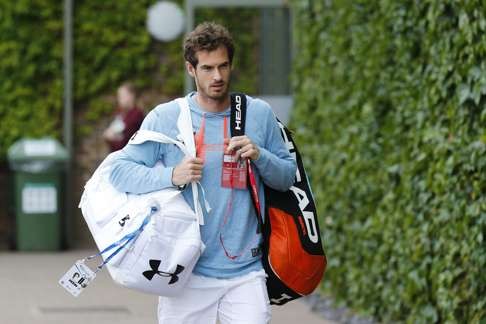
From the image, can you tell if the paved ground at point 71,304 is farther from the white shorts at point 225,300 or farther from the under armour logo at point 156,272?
the under armour logo at point 156,272

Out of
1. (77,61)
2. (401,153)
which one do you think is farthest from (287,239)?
(77,61)

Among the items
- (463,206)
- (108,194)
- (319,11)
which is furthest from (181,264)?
(319,11)

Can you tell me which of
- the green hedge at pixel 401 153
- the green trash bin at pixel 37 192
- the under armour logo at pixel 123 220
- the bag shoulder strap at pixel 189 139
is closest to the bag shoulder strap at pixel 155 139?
the bag shoulder strap at pixel 189 139

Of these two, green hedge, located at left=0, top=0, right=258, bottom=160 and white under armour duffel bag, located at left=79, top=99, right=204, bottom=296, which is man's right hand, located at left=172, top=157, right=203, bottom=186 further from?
green hedge, located at left=0, top=0, right=258, bottom=160

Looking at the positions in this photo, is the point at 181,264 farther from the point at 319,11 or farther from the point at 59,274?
the point at 59,274

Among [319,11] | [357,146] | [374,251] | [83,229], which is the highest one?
[319,11]

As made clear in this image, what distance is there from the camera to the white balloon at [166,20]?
1469cm

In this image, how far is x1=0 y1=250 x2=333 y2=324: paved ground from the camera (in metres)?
9.15

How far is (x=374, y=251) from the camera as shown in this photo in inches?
337

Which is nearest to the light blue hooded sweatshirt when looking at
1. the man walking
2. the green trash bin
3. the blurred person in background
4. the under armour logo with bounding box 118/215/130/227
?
the man walking

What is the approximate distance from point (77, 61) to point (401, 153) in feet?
26.7

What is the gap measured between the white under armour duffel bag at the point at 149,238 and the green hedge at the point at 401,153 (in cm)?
208

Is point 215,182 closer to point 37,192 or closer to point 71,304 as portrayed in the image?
point 71,304

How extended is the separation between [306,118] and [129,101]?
9.69 feet
